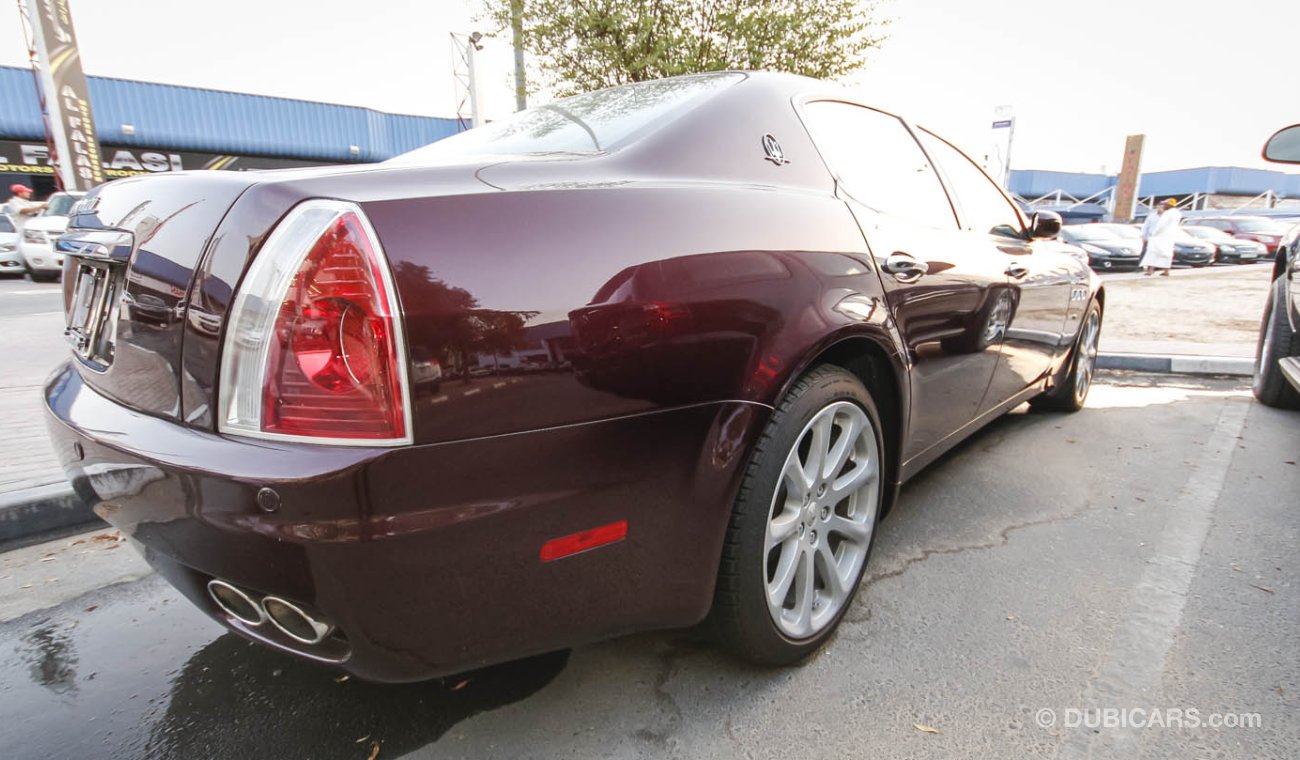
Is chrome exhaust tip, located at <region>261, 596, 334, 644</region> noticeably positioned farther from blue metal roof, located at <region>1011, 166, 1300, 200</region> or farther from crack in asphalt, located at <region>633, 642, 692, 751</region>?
blue metal roof, located at <region>1011, 166, 1300, 200</region>

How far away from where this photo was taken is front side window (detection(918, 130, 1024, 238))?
9.12 feet

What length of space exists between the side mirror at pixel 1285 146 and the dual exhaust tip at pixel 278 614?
5038 millimetres

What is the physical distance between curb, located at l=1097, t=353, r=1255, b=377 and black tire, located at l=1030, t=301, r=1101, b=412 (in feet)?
5.30

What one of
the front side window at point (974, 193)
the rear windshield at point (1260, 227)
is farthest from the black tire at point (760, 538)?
the rear windshield at point (1260, 227)

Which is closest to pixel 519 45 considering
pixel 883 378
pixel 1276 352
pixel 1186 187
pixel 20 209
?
pixel 1276 352

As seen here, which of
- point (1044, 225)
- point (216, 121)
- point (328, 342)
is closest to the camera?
point (328, 342)

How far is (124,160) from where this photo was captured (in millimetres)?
21391

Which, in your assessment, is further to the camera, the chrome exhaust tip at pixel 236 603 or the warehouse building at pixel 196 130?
the warehouse building at pixel 196 130

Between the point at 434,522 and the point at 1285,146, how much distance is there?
4.86m

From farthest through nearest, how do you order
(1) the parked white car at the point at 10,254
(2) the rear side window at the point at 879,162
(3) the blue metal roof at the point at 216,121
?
(3) the blue metal roof at the point at 216,121
(1) the parked white car at the point at 10,254
(2) the rear side window at the point at 879,162

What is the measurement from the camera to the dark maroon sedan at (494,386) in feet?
3.70

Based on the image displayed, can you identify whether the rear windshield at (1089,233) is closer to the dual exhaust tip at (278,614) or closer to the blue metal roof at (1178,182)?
the dual exhaust tip at (278,614)

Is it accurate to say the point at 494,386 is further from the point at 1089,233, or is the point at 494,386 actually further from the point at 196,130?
the point at 196,130

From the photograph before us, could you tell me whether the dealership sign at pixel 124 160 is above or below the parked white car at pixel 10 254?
above
